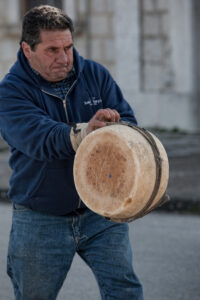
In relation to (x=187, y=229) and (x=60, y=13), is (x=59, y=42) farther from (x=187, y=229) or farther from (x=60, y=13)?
(x=187, y=229)

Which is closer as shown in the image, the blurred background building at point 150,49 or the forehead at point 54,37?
the forehead at point 54,37

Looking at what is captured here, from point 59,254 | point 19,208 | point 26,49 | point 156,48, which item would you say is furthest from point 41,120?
point 156,48

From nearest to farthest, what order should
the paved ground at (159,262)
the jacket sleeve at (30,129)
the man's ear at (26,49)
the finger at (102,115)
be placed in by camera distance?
the finger at (102,115) → the jacket sleeve at (30,129) → the man's ear at (26,49) → the paved ground at (159,262)

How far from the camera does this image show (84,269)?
600 centimetres

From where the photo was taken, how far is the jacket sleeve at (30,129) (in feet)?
10.8

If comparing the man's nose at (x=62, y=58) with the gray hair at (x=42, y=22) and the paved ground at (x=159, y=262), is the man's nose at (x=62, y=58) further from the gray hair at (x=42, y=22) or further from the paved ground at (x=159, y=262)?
the paved ground at (x=159, y=262)

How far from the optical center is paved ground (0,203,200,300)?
5.34 meters

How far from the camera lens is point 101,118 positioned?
126 inches

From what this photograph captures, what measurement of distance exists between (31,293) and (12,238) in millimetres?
283

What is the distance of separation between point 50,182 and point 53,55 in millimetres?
594

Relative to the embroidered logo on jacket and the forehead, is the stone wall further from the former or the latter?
the forehead

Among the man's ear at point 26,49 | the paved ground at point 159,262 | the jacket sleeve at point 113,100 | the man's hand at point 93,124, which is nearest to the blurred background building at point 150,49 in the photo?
the paved ground at point 159,262

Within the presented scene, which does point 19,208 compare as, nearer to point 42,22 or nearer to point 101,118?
point 101,118

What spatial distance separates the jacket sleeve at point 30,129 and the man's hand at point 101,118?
0.12 m
